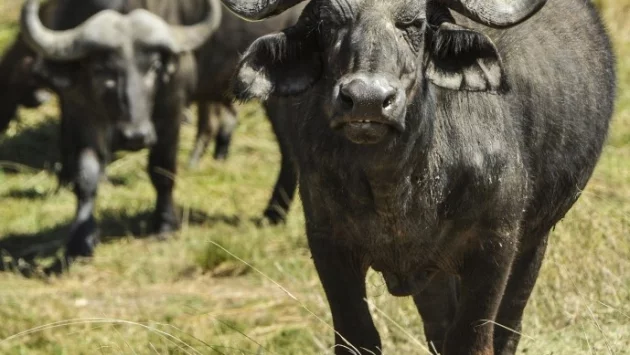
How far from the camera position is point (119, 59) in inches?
372

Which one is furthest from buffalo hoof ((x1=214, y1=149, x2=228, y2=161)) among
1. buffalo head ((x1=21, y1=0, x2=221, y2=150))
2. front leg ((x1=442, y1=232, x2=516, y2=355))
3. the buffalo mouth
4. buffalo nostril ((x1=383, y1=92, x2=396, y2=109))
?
buffalo nostril ((x1=383, y1=92, x2=396, y2=109))

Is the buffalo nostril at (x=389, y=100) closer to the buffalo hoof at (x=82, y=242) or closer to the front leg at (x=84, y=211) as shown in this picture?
the front leg at (x=84, y=211)

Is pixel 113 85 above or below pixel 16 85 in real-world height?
above

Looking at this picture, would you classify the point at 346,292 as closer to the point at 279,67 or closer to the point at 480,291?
the point at 480,291

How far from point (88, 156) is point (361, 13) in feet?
17.7

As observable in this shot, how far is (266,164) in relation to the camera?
11492mm

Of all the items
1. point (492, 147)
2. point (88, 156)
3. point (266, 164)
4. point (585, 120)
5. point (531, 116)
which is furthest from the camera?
point (266, 164)

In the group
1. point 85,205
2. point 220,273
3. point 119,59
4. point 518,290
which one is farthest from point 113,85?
point 518,290

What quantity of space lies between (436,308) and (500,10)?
63.4 inches

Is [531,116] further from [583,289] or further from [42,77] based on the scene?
[42,77]

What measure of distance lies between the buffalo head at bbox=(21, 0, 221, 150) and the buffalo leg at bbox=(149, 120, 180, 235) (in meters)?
0.30

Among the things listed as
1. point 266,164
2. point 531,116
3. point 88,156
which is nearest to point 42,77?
point 88,156

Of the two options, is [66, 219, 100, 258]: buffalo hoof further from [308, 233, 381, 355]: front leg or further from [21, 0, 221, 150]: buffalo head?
[308, 233, 381, 355]: front leg

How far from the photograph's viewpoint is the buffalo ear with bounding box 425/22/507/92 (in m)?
4.44
